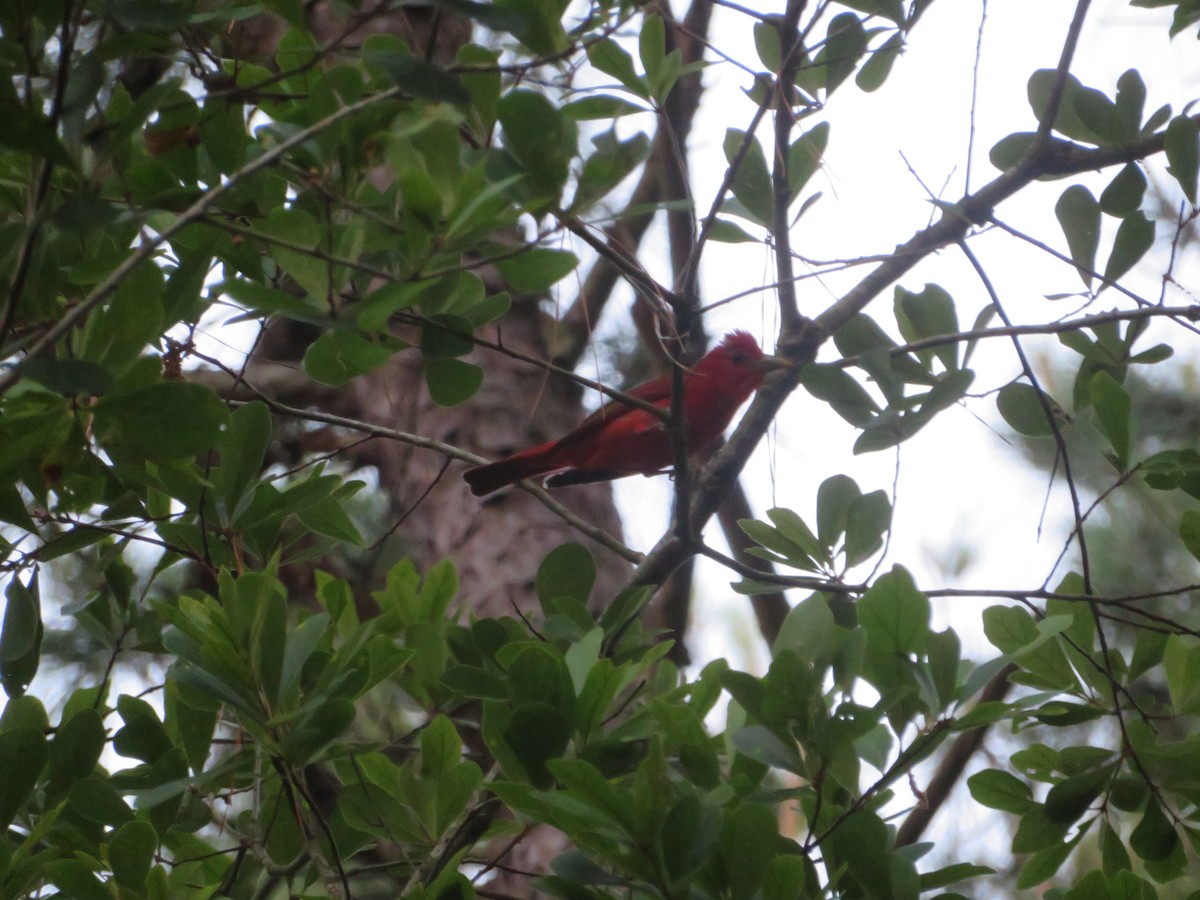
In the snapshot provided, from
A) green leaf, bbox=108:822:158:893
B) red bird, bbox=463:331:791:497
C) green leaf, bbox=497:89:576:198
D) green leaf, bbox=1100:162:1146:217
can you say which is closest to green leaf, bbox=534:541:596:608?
green leaf, bbox=108:822:158:893

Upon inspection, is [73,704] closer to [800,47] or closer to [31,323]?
[31,323]

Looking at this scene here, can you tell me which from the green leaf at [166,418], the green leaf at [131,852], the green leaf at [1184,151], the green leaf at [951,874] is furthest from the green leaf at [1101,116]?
the green leaf at [131,852]

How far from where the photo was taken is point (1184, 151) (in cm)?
196

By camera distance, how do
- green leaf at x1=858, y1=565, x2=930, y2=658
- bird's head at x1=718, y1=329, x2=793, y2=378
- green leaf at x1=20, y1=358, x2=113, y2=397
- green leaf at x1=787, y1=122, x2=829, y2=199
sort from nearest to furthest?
1. green leaf at x1=20, y1=358, x2=113, y2=397
2. green leaf at x1=858, y1=565, x2=930, y2=658
3. green leaf at x1=787, y1=122, x2=829, y2=199
4. bird's head at x1=718, y1=329, x2=793, y2=378

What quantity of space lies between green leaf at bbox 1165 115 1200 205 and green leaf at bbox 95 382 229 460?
1.65 metres

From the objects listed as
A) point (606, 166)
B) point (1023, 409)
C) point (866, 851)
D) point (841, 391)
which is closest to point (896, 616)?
point (866, 851)

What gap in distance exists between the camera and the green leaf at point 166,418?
1.23 meters

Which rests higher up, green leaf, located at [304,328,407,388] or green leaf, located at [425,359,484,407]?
green leaf, located at [425,359,484,407]

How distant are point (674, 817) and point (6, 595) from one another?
105 cm

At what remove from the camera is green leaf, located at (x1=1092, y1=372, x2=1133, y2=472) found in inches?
74.3

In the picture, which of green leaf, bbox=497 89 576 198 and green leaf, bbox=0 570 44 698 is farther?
green leaf, bbox=0 570 44 698

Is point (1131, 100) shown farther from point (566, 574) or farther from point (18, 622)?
point (18, 622)

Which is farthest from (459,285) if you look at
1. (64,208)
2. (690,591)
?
(690,591)

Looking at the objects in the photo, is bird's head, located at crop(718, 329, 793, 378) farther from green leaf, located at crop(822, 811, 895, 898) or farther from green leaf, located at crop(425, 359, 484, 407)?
green leaf, located at crop(822, 811, 895, 898)
